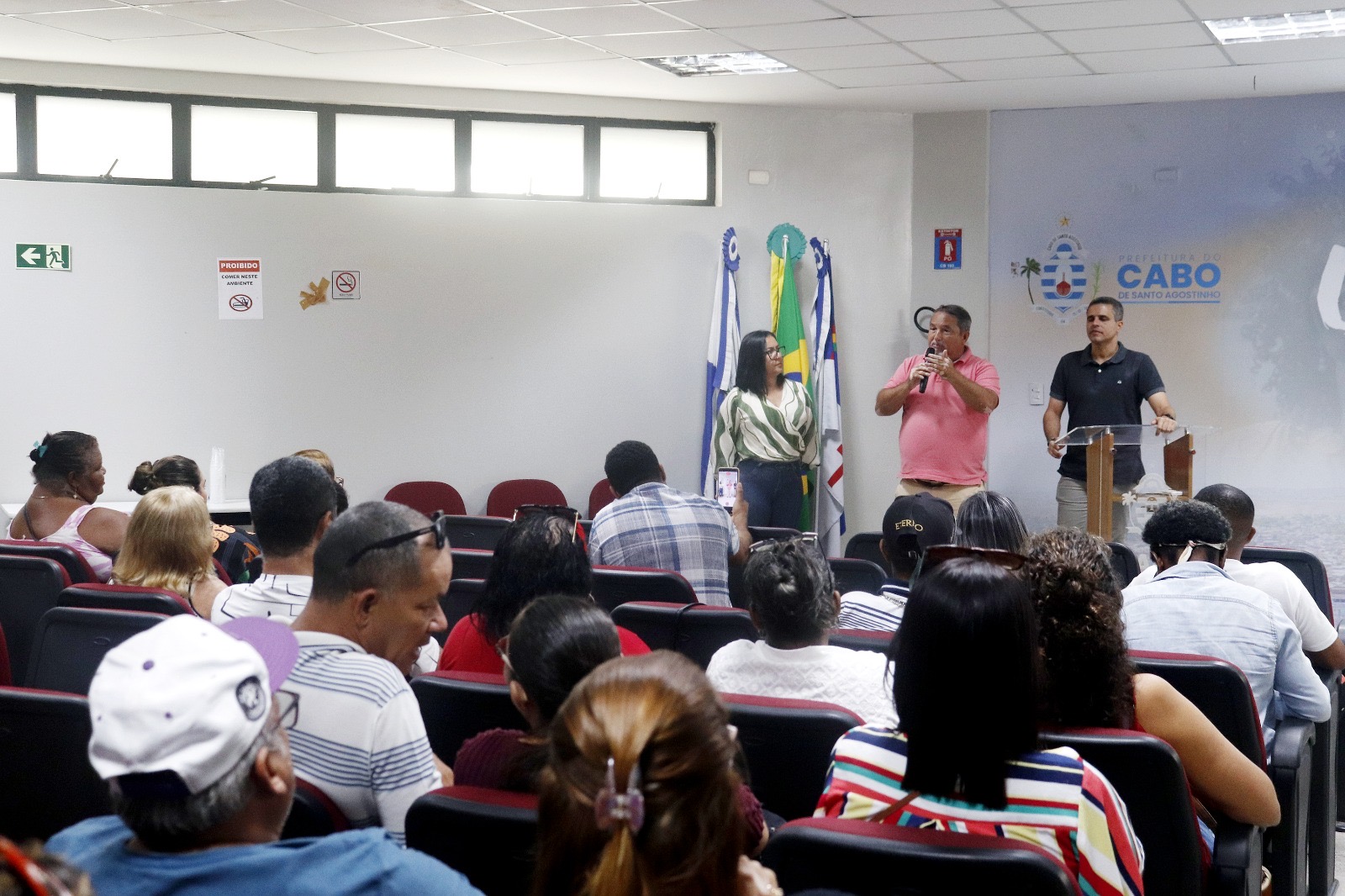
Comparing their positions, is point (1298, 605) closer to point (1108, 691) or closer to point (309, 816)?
point (1108, 691)

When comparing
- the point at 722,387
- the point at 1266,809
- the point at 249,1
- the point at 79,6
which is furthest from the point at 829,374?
the point at 1266,809

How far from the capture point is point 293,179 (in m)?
7.25

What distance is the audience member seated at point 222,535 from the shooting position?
4.38m

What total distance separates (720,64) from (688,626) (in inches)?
161

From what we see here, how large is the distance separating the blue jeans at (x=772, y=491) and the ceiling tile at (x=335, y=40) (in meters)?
2.85

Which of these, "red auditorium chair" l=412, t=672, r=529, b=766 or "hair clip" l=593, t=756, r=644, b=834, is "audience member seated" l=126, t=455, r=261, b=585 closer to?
"red auditorium chair" l=412, t=672, r=529, b=766

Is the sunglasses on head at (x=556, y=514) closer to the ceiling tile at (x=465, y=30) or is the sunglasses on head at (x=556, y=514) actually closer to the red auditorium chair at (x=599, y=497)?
the ceiling tile at (x=465, y=30)

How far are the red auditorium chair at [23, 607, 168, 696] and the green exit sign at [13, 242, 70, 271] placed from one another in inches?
171

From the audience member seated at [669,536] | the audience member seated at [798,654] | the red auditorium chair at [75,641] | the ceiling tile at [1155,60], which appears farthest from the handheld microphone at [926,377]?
the red auditorium chair at [75,641]

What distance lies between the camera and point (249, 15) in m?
5.55

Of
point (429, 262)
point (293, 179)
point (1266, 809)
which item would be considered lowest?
point (1266, 809)

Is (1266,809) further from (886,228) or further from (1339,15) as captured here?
(886,228)

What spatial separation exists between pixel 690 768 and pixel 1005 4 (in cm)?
481

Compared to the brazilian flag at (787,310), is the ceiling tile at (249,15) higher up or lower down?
higher up
